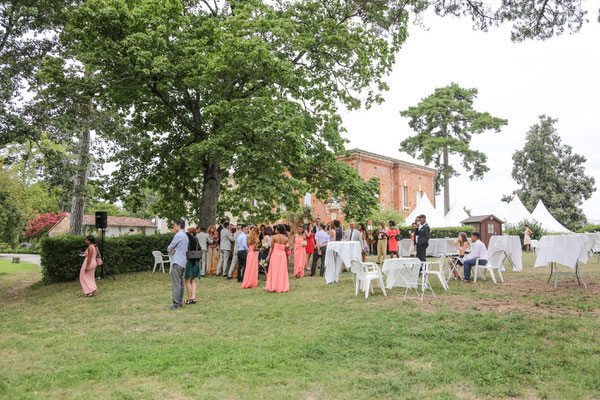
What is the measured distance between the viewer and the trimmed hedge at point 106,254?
1408 cm

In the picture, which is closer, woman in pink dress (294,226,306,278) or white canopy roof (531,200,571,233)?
woman in pink dress (294,226,306,278)

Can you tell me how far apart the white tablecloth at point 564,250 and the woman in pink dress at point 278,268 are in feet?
19.2

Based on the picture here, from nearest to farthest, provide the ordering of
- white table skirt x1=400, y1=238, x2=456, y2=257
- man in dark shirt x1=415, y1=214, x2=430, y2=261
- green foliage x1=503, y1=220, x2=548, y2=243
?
man in dark shirt x1=415, y1=214, x2=430, y2=261 < white table skirt x1=400, y1=238, x2=456, y2=257 < green foliage x1=503, y1=220, x2=548, y2=243

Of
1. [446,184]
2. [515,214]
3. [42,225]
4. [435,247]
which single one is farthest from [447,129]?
[42,225]

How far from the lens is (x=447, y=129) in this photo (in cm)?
3862

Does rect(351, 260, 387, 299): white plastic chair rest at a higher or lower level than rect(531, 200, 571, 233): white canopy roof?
lower

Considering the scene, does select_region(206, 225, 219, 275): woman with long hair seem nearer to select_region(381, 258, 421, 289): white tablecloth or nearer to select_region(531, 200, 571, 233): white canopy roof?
select_region(381, 258, 421, 289): white tablecloth

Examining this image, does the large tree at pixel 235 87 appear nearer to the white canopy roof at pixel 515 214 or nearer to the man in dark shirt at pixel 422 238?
the man in dark shirt at pixel 422 238

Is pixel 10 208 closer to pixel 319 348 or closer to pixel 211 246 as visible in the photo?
pixel 211 246

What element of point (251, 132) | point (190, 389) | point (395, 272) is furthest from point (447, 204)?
point (190, 389)

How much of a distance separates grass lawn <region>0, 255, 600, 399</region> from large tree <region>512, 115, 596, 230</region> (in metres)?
41.7

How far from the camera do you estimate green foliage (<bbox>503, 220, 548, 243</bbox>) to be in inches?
1155

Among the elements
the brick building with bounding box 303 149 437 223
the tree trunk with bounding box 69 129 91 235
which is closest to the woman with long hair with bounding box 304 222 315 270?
the tree trunk with bounding box 69 129 91 235

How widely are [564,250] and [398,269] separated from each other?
3.54 meters
